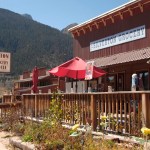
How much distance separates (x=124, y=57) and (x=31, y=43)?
454 feet

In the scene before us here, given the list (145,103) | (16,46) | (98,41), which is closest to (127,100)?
(145,103)

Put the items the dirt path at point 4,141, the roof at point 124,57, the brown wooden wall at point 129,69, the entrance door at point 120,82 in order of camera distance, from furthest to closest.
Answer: the entrance door at point 120,82 → the brown wooden wall at point 129,69 → the roof at point 124,57 → the dirt path at point 4,141

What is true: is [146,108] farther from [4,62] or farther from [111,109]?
[4,62]

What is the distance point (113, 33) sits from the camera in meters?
19.8

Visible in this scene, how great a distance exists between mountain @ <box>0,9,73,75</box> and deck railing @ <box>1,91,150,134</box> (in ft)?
340

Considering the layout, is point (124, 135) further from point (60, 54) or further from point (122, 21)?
point (60, 54)

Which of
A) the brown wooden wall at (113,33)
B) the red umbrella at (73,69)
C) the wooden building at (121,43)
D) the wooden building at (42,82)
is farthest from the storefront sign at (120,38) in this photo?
the wooden building at (42,82)

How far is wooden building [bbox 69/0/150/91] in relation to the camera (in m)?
17.3

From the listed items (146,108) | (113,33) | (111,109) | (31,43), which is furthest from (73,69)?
(31,43)

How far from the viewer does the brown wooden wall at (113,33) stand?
17580 millimetres

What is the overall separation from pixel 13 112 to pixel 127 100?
634 centimetres

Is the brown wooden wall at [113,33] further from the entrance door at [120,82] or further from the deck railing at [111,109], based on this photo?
the deck railing at [111,109]

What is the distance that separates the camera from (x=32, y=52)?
136000 millimetres

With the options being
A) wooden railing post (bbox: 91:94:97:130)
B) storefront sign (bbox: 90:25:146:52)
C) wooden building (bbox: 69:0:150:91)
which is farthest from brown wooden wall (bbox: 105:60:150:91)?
wooden railing post (bbox: 91:94:97:130)
